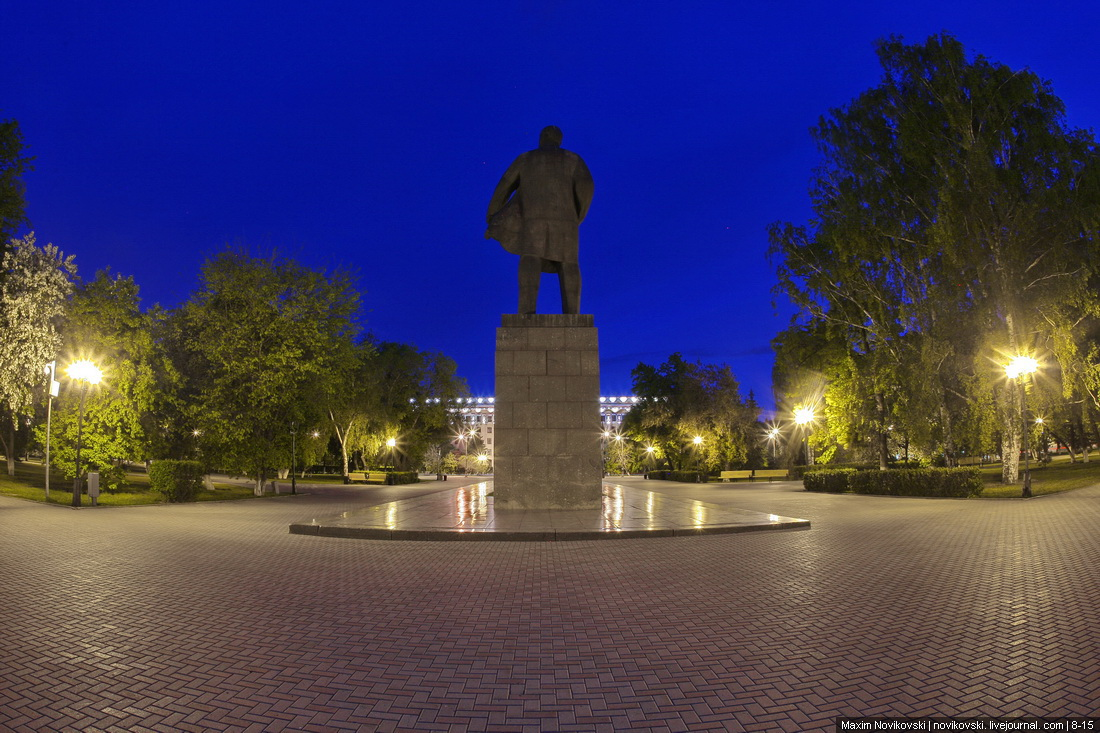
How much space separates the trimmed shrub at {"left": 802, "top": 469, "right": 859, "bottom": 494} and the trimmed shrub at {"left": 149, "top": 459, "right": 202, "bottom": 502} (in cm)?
2630

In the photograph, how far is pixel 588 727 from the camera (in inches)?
132

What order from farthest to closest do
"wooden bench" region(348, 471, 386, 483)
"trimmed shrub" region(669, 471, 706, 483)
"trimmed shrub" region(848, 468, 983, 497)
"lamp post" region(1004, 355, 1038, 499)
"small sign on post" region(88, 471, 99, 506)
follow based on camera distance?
"wooden bench" region(348, 471, 386, 483)
"trimmed shrub" region(669, 471, 706, 483)
"trimmed shrub" region(848, 468, 983, 497)
"lamp post" region(1004, 355, 1038, 499)
"small sign on post" region(88, 471, 99, 506)

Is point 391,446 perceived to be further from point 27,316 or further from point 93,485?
point 93,485

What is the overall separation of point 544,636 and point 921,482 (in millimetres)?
22432

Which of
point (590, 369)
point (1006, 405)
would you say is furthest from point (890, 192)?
point (590, 369)

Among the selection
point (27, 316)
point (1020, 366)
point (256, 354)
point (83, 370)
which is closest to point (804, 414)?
point (1020, 366)

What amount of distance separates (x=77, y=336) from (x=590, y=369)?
819 inches

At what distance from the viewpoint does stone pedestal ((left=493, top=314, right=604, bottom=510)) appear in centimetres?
1423

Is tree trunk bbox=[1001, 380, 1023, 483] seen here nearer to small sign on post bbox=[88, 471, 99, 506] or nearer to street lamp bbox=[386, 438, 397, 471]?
small sign on post bbox=[88, 471, 99, 506]

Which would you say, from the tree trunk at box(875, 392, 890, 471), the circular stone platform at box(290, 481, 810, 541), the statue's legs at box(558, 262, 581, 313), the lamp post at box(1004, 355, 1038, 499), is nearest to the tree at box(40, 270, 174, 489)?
the circular stone platform at box(290, 481, 810, 541)

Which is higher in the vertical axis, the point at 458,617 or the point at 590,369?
the point at 590,369

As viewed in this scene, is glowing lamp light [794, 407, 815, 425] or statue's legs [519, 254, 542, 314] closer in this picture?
statue's legs [519, 254, 542, 314]

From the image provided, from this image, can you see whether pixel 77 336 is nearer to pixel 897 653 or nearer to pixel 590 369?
pixel 590 369

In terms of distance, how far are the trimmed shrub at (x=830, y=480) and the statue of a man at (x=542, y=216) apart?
58.0 ft
